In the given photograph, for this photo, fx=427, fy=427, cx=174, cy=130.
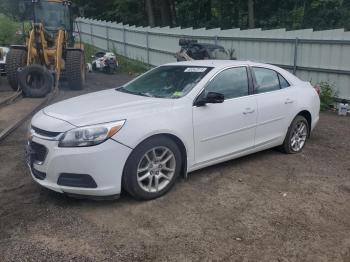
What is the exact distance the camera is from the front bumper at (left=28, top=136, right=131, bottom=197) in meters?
4.21

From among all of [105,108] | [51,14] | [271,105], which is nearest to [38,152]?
[105,108]

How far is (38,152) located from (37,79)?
814 centimetres

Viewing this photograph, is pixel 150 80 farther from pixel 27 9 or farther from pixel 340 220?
A: pixel 27 9

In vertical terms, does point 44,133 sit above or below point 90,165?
above

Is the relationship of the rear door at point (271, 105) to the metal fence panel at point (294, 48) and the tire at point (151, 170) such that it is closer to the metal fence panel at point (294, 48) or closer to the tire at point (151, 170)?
the tire at point (151, 170)

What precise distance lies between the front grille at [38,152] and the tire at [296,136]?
11.8 ft

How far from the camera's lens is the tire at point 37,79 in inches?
460

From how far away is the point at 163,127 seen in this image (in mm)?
4617

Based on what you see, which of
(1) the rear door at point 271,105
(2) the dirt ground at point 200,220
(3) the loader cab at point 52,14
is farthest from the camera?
(3) the loader cab at point 52,14

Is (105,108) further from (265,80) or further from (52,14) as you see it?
(52,14)

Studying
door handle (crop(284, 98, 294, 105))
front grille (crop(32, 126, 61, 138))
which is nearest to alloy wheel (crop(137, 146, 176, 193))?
front grille (crop(32, 126, 61, 138))

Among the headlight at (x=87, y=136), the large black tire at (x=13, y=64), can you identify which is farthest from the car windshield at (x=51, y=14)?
the headlight at (x=87, y=136)

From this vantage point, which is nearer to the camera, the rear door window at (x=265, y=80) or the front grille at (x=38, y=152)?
the front grille at (x=38, y=152)

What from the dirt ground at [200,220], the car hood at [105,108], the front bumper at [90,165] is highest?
the car hood at [105,108]
